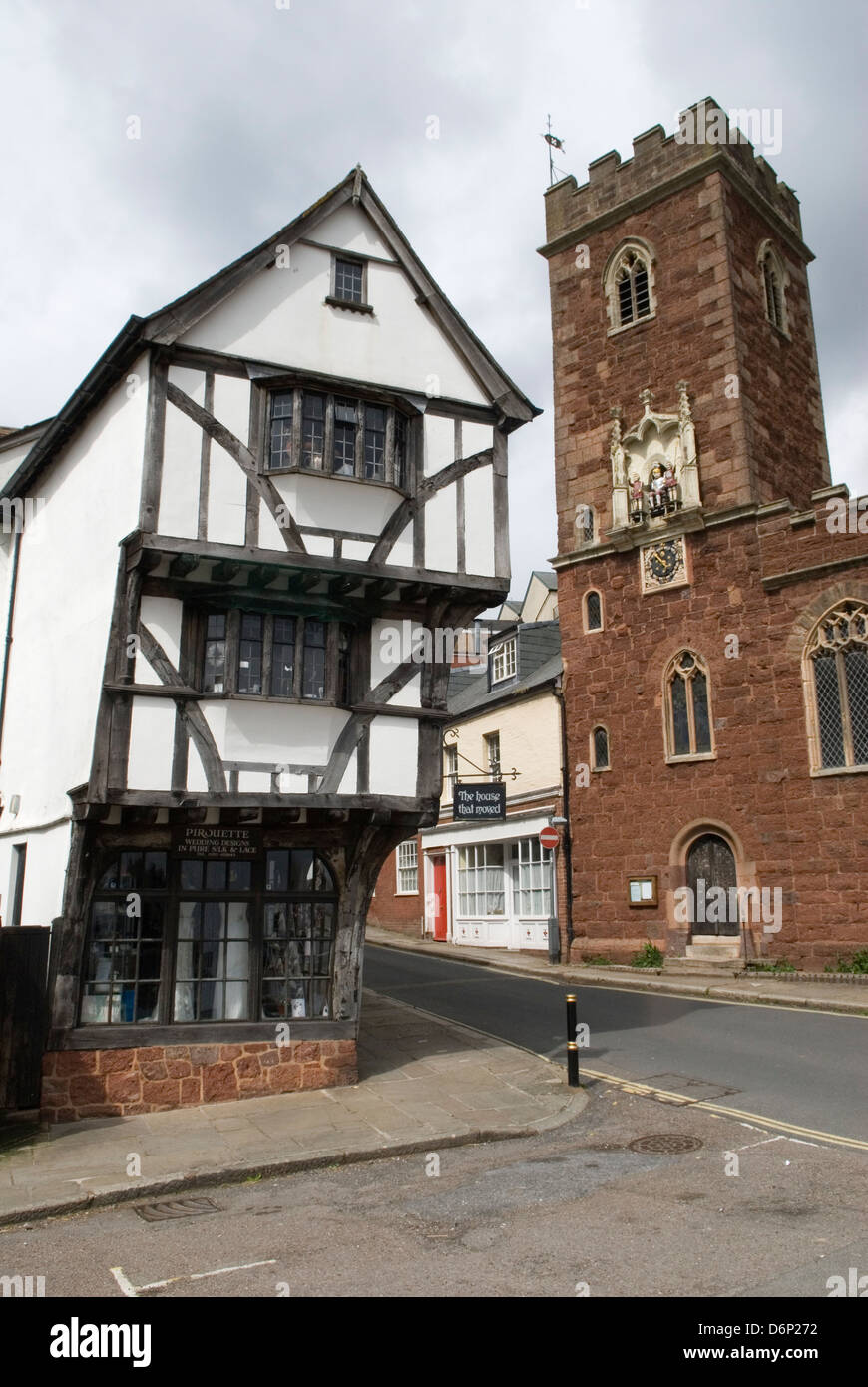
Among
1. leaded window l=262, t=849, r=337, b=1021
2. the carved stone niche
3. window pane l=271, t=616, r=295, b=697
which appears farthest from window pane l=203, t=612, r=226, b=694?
the carved stone niche

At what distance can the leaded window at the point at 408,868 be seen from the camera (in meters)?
34.4

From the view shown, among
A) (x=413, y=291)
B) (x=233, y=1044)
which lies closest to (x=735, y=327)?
(x=413, y=291)

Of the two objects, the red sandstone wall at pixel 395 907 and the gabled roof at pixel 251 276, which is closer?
the gabled roof at pixel 251 276

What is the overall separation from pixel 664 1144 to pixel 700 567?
16175 mm

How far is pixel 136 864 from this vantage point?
38.1 feet

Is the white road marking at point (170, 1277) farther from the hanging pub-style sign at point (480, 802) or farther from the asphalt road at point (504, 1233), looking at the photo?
the hanging pub-style sign at point (480, 802)

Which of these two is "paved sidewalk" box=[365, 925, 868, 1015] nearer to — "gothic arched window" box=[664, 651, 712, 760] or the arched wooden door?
the arched wooden door

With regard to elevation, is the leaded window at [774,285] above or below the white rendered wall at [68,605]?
above

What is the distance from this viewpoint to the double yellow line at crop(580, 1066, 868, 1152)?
8.75 meters

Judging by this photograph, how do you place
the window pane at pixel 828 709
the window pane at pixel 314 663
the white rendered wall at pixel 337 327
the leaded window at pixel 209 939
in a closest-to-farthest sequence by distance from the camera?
1. the leaded window at pixel 209 939
2. the window pane at pixel 314 663
3. the white rendered wall at pixel 337 327
4. the window pane at pixel 828 709

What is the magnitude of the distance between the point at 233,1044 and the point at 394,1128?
2.44 meters

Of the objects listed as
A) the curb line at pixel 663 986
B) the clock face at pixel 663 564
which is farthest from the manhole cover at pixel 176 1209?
the clock face at pixel 663 564

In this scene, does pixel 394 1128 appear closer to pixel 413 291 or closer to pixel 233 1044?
pixel 233 1044

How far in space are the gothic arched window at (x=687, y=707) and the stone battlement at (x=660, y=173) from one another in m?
12.3
